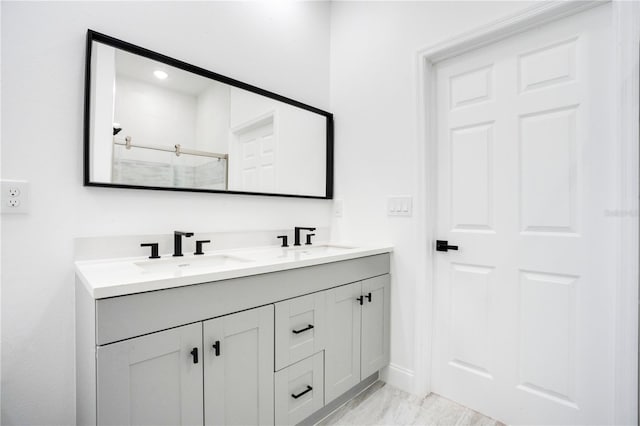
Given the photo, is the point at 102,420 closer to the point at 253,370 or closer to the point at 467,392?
the point at 253,370

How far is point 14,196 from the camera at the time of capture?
118cm

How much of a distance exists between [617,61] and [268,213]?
5.78 ft

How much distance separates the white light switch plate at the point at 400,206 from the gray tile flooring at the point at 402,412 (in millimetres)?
1062

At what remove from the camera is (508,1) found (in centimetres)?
154

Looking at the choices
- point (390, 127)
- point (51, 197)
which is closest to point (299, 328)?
→ point (51, 197)

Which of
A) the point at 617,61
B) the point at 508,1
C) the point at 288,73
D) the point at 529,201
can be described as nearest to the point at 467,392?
the point at 529,201

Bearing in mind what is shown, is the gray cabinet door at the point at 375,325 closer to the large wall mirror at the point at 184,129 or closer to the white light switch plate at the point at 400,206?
the white light switch plate at the point at 400,206

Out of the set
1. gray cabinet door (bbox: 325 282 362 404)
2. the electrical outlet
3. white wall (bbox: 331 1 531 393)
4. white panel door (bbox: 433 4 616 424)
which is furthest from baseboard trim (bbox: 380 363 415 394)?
the electrical outlet

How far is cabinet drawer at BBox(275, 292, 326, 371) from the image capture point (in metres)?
1.33

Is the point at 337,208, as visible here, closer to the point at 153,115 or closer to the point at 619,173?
the point at 153,115

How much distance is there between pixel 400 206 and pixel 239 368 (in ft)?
4.05

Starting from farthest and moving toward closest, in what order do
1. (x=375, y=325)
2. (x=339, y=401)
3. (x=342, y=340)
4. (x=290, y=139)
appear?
(x=290, y=139) → (x=375, y=325) → (x=339, y=401) → (x=342, y=340)

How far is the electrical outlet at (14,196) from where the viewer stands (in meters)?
1.16

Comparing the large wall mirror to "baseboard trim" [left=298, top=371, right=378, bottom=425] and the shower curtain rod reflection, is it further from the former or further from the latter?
"baseboard trim" [left=298, top=371, right=378, bottom=425]
